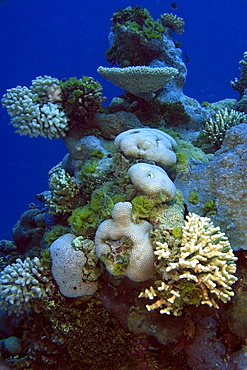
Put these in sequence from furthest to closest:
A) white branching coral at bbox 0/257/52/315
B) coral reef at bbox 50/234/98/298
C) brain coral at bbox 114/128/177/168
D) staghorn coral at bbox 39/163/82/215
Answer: staghorn coral at bbox 39/163/82/215, brain coral at bbox 114/128/177/168, white branching coral at bbox 0/257/52/315, coral reef at bbox 50/234/98/298

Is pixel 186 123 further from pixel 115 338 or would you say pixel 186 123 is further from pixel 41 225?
pixel 115 338

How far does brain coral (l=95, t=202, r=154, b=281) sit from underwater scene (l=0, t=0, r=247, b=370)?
0.5 inches

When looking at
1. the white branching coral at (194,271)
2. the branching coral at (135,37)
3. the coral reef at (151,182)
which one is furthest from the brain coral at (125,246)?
the branching coral at (135,37)

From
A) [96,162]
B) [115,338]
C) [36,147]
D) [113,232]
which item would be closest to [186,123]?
[96,162]

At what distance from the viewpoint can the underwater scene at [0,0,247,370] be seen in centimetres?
330

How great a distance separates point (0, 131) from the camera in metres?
88.9

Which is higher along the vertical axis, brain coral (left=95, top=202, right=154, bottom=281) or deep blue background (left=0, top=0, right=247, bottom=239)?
deep blue background (left=0, top=0, right=247, bottom=239)

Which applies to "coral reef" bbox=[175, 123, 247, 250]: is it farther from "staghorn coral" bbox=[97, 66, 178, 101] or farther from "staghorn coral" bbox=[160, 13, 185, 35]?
"staghorn coral" bbox=[160, 13, 185, 35]

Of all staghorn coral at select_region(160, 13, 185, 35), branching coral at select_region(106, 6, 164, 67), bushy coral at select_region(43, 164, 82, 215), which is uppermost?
staghorn coral at select_region(160, 13, 185, 35)

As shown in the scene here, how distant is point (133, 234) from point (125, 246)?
172mm

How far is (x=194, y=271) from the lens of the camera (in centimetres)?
304

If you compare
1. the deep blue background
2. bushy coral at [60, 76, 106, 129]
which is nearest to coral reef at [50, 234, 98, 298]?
bushy coral at [60, 76, 106, 129]

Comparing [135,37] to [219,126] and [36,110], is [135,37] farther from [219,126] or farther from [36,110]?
[36,110]

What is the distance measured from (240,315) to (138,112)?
4700 mm
